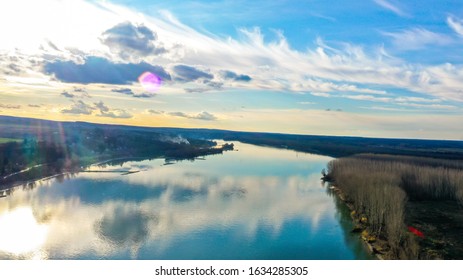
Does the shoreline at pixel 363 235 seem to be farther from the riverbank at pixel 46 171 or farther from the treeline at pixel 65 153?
the treeline at pixel 65 153

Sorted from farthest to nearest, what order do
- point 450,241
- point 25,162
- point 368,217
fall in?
point 25,162
point 368,217
point 450,241

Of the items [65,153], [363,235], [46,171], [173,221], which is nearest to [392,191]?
[363,235]

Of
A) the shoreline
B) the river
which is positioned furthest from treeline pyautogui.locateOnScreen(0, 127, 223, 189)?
the shoreline

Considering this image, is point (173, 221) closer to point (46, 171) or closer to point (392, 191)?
point (392, 191)

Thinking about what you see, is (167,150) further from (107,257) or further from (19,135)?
(107,257)

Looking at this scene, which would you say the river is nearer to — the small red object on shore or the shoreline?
the shoreline
